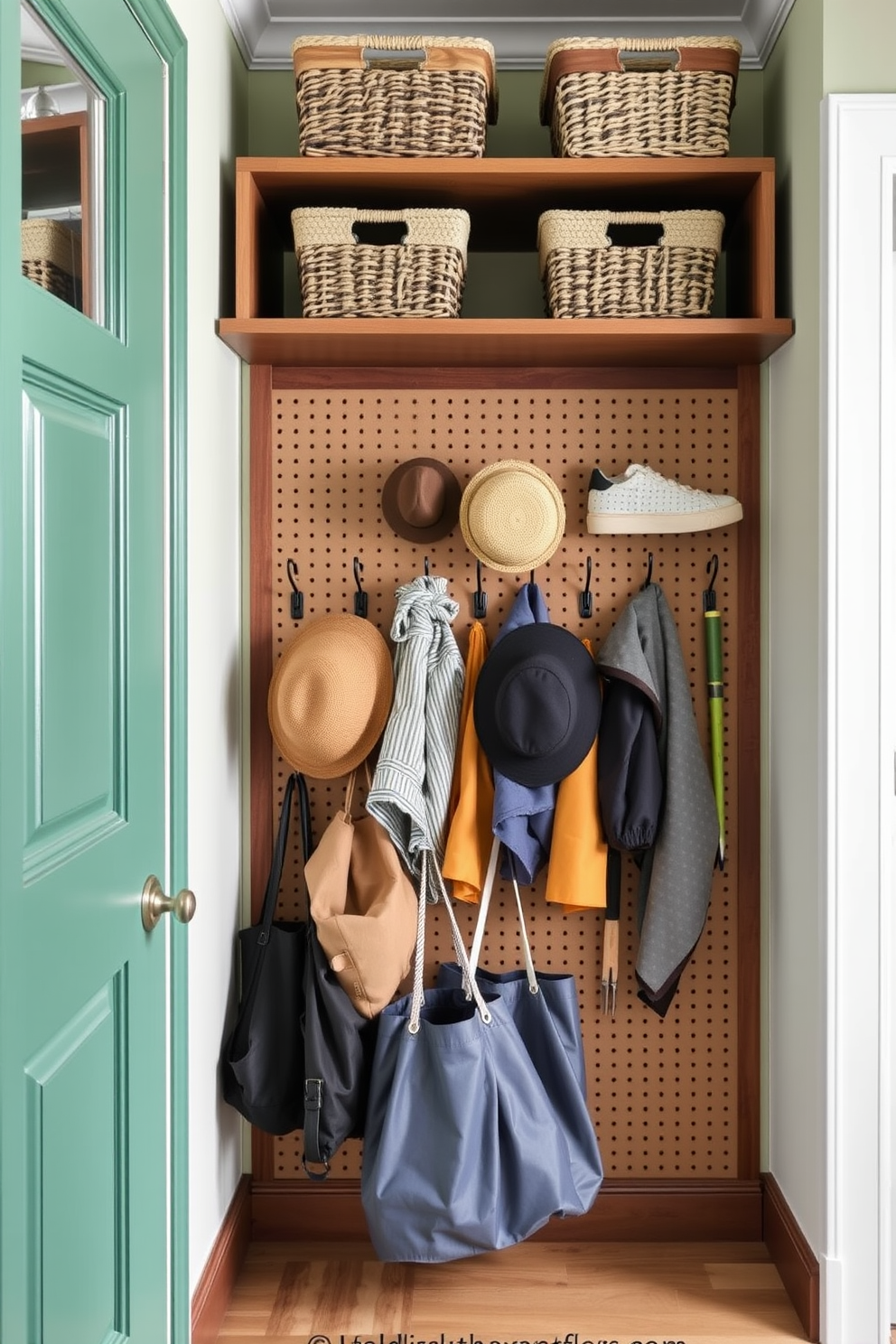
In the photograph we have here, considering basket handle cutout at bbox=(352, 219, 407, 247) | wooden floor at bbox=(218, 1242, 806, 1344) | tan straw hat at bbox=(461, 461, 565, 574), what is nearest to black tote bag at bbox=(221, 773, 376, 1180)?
wooden floor at bbox=(218, 1242, 806, 1344)

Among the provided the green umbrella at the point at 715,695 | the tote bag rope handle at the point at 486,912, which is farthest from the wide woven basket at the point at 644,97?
the tote bag rope handle at the point at 486,912

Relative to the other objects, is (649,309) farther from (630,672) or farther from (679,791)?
(679,791)

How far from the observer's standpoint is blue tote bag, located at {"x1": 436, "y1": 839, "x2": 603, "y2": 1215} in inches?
82.9

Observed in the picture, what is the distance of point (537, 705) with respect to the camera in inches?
79.1

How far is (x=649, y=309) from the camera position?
2.04m

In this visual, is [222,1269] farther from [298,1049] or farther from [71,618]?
[71,618]

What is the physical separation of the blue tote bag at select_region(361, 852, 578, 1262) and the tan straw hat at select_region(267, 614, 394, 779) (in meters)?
0.39

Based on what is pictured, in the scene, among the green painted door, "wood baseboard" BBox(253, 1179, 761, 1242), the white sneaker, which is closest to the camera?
the green painted door

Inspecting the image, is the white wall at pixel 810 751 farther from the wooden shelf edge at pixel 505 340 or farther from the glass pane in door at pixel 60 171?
the glass pane in door at pixel 60 171

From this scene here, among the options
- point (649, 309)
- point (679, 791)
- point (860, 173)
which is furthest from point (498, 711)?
point (860, 173)

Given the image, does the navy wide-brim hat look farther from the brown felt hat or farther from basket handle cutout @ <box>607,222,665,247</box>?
basket handle cutout @ <box>607,222,665,247</box>

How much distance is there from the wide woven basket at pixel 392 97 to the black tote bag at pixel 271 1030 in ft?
4.20

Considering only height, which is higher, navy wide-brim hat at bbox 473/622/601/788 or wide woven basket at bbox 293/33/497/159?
wide woven basket at bbox 293/33/497/159

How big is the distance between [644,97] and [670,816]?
1.36 m
